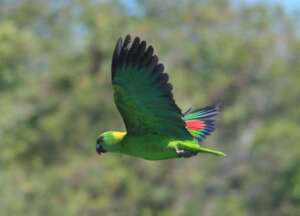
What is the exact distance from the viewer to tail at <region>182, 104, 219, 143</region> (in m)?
6.12

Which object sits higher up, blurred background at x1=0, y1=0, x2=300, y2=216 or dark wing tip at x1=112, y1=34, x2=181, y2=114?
blurred background at x1=0, y1=0, x2=300, y2=216

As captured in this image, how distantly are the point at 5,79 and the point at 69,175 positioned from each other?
7.59 feet

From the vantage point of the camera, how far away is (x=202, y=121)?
6273 mm

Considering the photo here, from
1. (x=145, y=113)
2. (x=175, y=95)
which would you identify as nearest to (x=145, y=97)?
(x=145, y=113)

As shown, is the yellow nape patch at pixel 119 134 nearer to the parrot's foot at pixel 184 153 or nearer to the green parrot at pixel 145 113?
the green parrot at pixel 145 113

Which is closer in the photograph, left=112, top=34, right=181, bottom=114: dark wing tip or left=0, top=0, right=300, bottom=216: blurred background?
left=112, top=34, right=181, bottom=114: dark wing tip

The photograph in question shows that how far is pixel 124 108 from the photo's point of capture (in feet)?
18.2

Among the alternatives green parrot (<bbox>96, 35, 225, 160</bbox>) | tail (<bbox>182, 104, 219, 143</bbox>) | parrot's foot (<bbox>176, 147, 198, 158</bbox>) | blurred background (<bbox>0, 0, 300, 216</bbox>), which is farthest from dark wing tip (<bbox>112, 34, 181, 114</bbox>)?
blurred background (<bbox>0, 0, 300, 216</bbox>)

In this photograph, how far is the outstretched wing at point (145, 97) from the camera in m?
5.42

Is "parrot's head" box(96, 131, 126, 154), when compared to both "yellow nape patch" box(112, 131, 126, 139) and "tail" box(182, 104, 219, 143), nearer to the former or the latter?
"yellow nape patch" box(112, 131, 126, 139)

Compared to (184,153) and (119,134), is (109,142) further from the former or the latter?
(184,153)

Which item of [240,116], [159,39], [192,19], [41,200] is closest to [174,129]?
[41,200]

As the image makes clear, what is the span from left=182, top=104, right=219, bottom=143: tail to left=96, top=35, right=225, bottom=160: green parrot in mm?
477

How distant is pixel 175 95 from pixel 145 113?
17816 millimetres
